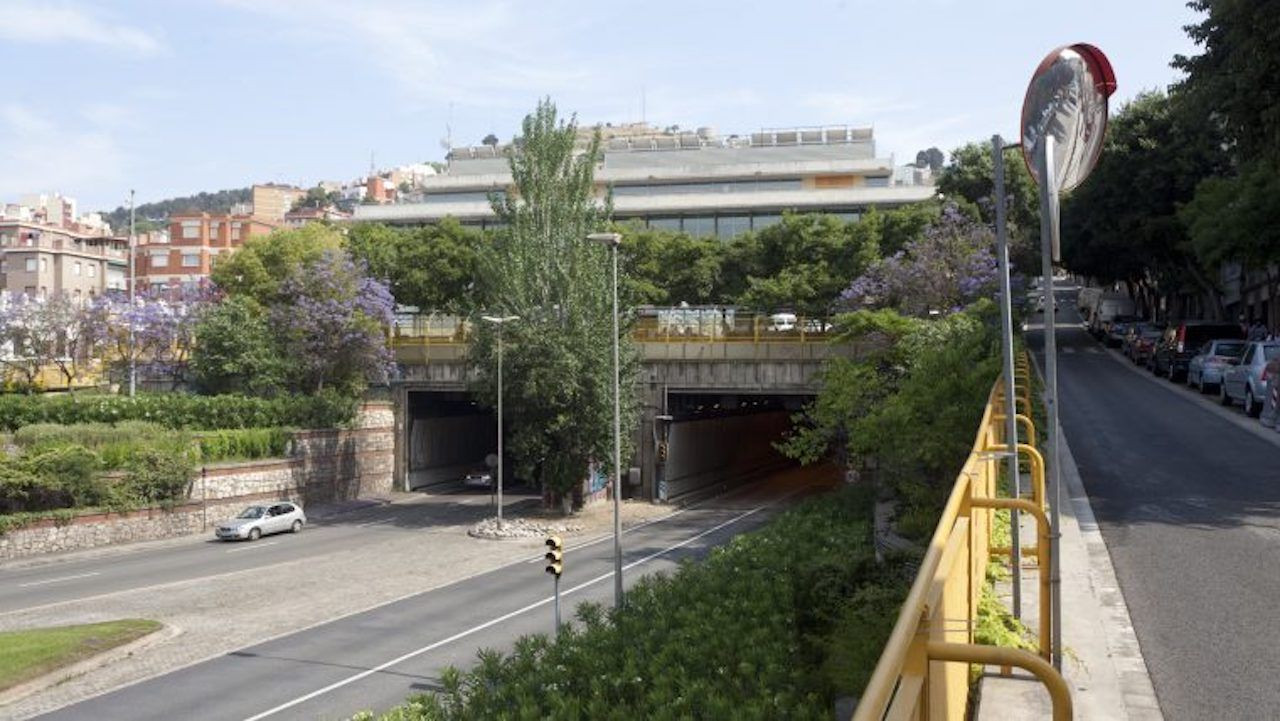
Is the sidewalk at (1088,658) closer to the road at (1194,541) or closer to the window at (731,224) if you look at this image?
the road at (1194,541)

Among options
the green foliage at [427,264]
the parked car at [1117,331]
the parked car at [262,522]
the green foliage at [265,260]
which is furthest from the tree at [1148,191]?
the green foliage at [265,260]

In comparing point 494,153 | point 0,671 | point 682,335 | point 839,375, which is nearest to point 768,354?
point 682,335

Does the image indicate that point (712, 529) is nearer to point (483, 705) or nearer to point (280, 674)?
point (280, 674)

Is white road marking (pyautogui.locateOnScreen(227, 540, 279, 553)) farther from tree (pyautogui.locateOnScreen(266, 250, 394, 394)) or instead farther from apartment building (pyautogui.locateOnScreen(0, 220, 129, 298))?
apartment building (pyautogui.locateOnScreen(0, 220, 129, 298))

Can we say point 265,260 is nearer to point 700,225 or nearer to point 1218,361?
point 700,225

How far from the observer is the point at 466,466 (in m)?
61.9

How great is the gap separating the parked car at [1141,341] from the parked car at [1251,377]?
49.3 feet

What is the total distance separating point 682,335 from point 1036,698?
4316 cm

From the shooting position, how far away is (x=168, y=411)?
48.1 m

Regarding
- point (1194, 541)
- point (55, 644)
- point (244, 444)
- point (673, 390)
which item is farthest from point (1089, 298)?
point (55, 644)

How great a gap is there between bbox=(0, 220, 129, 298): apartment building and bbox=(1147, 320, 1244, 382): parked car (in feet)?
259

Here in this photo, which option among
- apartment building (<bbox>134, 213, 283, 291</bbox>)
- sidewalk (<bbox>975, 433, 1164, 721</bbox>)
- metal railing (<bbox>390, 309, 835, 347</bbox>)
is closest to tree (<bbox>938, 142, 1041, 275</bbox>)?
metal railing (<bbox>390, 309, 835, 347</bbox>)

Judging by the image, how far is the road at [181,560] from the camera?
31.8 metres

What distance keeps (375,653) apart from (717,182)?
7663cm
